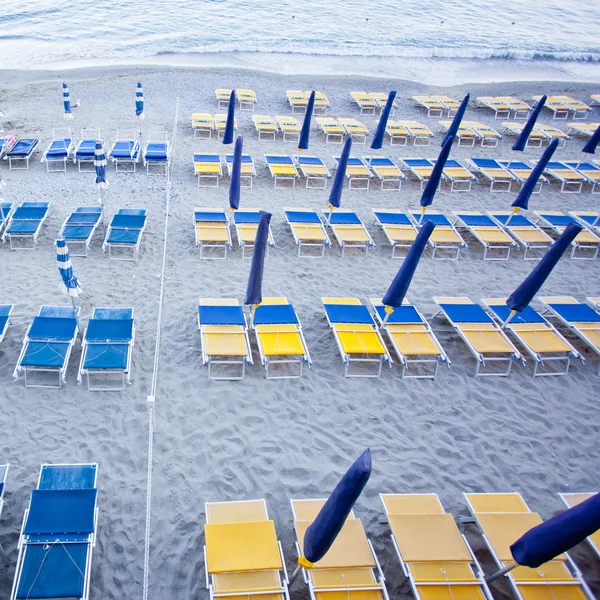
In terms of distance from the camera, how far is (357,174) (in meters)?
12.3

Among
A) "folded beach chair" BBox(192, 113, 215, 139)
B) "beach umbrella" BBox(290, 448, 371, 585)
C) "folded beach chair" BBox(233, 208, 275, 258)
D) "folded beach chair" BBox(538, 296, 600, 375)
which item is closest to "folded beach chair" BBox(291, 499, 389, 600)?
"beach umbrella" BBox(290, 448, 371, 585)

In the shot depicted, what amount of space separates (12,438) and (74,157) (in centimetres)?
807

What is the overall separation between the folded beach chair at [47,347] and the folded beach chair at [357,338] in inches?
139

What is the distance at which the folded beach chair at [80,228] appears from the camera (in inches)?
359

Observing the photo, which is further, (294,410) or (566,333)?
(566,333)

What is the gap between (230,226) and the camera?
10492 mm

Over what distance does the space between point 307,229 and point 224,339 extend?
344 cm

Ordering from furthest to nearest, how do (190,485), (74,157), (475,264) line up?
(74,157) < (475,264) < (190,485)

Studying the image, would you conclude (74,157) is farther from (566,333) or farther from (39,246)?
(566,333)

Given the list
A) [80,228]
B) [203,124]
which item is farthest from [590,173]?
[80,228]

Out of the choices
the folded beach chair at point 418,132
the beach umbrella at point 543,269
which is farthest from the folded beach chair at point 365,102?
the beach umbrella at point 543,269

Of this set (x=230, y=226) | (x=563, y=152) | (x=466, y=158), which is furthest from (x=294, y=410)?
(x=563, y=152)

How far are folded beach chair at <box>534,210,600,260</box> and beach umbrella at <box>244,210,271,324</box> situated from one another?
6.89 metres

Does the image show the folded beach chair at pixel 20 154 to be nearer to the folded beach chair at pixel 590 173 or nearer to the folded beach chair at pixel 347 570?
the folded beach chair at pixel 347 570
